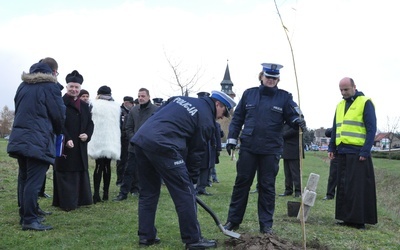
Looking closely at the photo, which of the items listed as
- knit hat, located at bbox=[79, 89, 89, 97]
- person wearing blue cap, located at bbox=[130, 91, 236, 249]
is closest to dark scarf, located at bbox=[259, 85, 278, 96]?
person wearing blue cap, located at bbox=[130, 91, 236, 249]

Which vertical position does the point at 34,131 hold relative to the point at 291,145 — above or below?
below

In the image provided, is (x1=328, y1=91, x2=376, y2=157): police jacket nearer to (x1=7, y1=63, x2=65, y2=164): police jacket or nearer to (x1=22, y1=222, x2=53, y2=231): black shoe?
(x1=7, y1=63, x2=65, y2=164): police jacket

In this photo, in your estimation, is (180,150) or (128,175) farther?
(128,175)

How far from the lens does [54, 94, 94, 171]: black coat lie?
758 cm

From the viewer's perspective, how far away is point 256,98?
639 centimetres

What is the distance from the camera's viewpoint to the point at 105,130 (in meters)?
8.66

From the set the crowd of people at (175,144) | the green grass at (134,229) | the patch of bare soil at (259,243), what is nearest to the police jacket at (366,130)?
the crowd of people at (175,144)

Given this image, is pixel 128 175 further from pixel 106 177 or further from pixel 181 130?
pixel 181 130

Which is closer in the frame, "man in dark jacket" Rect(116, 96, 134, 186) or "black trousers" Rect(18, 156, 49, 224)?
"black trousers" Rect(18, 156, 49, 224)

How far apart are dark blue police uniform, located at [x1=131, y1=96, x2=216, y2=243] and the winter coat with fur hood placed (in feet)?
11.1

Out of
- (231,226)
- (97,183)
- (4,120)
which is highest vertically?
(4,120)

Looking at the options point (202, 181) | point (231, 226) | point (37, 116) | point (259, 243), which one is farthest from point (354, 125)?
point (37, 116)

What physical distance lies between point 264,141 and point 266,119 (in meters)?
0.31

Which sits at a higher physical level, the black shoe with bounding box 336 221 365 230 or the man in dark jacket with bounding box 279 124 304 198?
the man in dark jacket with bounding box 279 124 304 198
